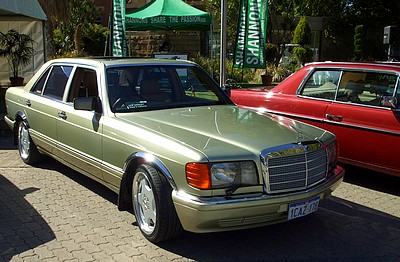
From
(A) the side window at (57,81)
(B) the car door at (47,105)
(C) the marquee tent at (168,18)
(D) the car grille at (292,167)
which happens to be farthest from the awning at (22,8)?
(D) the car grille at (292,167)

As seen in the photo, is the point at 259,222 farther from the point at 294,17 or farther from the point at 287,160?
the point at 294,17

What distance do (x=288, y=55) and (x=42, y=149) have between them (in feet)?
58.6

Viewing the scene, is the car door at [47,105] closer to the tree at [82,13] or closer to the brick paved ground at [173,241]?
the brick paved ground at [173,241]

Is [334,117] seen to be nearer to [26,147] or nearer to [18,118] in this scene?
[26,147]

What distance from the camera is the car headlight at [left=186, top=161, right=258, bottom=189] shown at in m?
3.39

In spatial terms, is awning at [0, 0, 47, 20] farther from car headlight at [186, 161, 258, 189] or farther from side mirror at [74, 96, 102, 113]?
car headlight at [186, 161, 258, 189]

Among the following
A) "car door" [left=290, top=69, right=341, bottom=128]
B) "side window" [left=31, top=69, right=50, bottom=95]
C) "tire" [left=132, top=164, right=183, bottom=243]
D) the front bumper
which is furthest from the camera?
"side window" [left=31, top=69, right=50, bottom=95]

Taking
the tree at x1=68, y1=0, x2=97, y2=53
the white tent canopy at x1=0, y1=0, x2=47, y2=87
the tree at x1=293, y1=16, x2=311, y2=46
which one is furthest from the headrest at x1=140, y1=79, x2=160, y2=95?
the tree at x1=68, y1=0, x2=97, y2=53

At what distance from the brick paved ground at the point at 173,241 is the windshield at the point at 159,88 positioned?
120cm

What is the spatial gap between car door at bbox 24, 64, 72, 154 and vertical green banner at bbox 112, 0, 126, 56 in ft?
19.9

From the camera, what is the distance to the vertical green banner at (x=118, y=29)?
39.7ft

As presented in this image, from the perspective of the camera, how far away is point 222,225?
3.44m

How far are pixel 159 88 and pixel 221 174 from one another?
1.81 m

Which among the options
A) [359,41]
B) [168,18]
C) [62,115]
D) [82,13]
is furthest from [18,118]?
[82,13]
